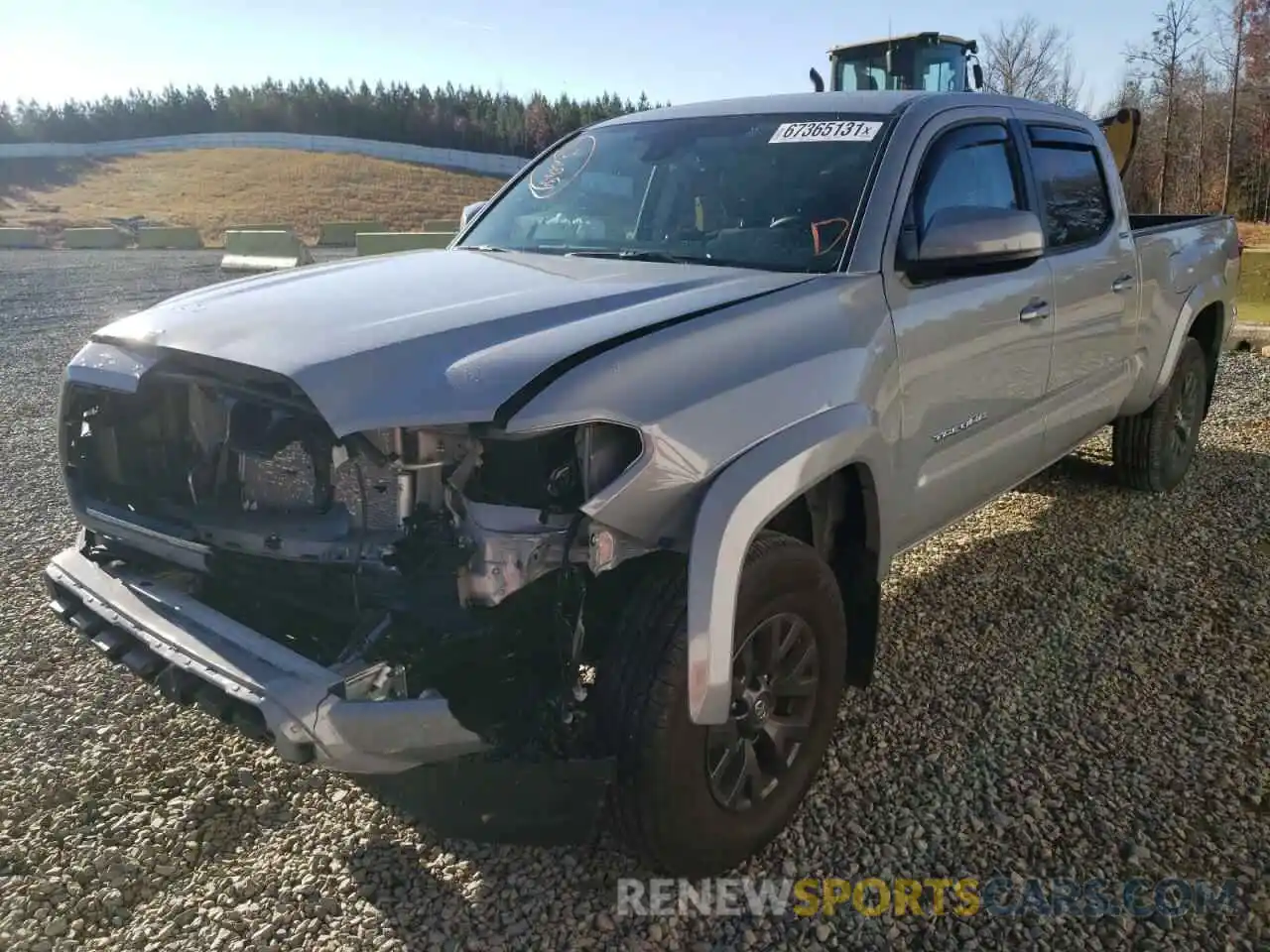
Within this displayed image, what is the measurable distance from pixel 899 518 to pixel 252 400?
185 centimetres

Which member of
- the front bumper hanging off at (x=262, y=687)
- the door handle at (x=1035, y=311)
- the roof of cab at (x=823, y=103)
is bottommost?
the front bumper hanging off at (x=262, y=687)

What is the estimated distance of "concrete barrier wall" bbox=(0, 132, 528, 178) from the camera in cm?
5200

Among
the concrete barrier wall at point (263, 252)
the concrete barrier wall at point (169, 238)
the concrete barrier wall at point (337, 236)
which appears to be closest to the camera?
the concrete barrier wall at point (263, 252)

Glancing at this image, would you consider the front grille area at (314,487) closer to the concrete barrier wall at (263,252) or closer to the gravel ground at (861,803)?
A: the gravel ground at (861,803)

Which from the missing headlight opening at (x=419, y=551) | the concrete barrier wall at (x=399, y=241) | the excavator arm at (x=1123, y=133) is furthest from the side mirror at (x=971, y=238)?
the concrete barrier wall at (x=399, y=241)

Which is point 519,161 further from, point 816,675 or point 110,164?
point 816,675

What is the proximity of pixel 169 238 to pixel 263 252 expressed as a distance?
8447mm

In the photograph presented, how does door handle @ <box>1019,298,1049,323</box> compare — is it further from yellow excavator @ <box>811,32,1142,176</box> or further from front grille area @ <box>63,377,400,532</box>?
yellow excavator @ <box>811,32,1142,176</box>

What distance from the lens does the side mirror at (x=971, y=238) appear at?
116 inches

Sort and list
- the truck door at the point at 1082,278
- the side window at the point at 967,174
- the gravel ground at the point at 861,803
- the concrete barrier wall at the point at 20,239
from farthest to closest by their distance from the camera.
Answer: the concrete barrier wall at the point at 20,239 < the truck door at the point at 1082,278 < the side window at the point at 967,174 < the gravel ground at the point at 861,803

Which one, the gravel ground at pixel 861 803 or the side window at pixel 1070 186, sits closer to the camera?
the gravel ground at pixel 861 803

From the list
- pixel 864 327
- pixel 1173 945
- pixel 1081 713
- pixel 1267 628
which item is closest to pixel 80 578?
pixel 864 327

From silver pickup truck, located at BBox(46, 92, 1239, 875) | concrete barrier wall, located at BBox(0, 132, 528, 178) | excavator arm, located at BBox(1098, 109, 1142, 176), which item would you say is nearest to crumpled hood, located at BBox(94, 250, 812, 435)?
silver pickup truck, located at BBox(46, 92, 1239, 875)

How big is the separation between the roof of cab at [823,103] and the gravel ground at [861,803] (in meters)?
1.92
